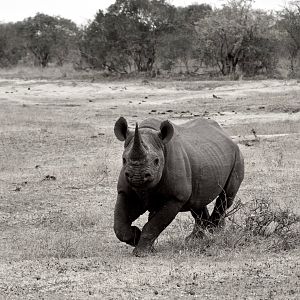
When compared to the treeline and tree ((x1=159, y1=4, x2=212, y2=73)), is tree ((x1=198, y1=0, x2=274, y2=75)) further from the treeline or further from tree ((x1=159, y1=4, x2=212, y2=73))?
tree ((x1=159, y1=4, x2=212, y2=73))

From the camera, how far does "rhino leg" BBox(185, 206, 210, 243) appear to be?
7.96 meters

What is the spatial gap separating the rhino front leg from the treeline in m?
27.7

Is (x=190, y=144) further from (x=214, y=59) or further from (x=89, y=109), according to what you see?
(x=214, y=59)

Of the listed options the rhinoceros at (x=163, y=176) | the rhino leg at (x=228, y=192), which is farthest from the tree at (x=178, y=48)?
the rhinoceros at (x=163, y=176)

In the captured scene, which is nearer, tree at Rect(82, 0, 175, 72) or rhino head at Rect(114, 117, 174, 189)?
rhino head at Rect(114, 117, 174, 189)

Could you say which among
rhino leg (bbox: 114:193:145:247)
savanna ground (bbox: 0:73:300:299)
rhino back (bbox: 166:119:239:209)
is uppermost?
rhino back (bbox: 166:119:239:209)

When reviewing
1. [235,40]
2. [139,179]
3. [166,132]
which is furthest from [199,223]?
[235,40]

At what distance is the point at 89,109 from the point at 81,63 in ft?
70.4

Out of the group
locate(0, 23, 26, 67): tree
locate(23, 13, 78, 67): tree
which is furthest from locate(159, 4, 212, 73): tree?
locate(0, 23, 26, 67): tree

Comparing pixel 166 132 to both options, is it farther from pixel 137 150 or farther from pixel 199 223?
Result: pixel 199 223

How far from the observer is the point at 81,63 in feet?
147

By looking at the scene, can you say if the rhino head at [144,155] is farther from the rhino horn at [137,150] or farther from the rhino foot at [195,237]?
the rhino foot at [195,237]

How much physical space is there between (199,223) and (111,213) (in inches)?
82.0

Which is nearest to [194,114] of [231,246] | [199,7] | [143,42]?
[231,246]
